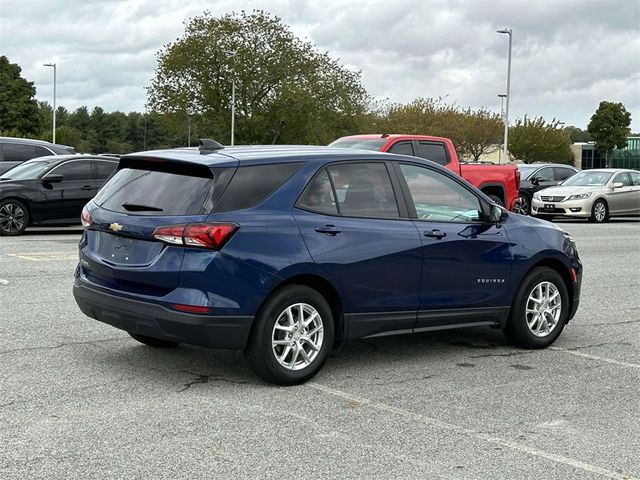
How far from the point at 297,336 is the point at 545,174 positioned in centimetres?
2467

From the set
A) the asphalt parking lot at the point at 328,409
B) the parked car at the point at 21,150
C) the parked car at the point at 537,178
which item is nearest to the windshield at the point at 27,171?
the parked car at the point at 21,150

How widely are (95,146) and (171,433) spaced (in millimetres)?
146509

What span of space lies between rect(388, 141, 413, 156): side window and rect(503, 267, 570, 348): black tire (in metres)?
10.4

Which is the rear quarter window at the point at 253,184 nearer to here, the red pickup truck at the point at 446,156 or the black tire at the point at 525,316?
the black tire at the point at 525,316

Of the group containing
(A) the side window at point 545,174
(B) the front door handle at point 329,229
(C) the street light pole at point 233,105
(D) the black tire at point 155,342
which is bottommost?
(D) the black tire at point 155,342

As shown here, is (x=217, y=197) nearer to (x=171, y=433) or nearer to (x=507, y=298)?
(x=171, y=433)

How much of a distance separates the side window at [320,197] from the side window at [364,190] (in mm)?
53

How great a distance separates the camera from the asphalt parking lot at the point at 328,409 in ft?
15.7

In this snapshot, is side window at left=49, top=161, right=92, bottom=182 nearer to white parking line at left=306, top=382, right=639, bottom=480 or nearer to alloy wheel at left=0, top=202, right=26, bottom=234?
alloy wheel at left=0, top=202, right=26, bottom=234

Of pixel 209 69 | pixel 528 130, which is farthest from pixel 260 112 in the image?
pixel 528 130

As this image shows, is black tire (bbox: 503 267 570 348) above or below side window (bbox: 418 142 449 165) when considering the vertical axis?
below

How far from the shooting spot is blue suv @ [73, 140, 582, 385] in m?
6.03

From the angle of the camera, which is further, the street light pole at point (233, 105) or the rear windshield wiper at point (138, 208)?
the street light pole at point (233, 105)

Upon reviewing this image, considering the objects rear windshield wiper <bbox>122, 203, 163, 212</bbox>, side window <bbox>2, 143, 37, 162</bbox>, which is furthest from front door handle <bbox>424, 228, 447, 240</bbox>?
side window <bbox>2, 143, 37, 162</bbox>
